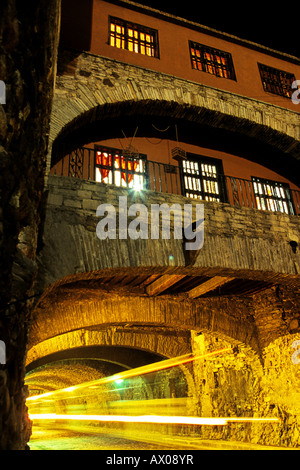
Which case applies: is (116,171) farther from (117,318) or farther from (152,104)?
(117,318)

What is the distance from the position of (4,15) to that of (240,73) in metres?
8.80

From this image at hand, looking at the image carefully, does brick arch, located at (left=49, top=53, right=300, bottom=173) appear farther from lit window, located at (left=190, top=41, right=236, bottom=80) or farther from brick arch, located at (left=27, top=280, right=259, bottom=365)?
brick arch, located at (left=27, top=280, right=259, bottom=365)

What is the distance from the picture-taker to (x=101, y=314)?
22.6 ft

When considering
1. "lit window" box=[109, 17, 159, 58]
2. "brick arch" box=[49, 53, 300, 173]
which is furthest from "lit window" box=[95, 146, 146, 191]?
"lit window" box=[109, 17, 159, 58]

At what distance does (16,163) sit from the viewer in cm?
232

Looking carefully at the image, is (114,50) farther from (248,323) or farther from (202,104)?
(248,323)

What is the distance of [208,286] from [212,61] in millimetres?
6356

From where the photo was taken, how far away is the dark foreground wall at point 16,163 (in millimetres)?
2053

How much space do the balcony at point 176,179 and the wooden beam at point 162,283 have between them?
1.75m

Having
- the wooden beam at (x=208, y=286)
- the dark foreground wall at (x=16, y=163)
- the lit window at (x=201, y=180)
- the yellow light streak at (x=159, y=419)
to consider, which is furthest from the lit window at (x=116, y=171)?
the yellow light streak at (x=159, y=419)

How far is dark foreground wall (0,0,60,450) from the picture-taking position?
2.05 m

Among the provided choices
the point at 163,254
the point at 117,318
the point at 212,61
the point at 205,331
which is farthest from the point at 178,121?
the point at 205,331

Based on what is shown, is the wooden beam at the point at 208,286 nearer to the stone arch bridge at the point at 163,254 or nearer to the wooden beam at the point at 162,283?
the stone arch bridge at the point at 163,254
